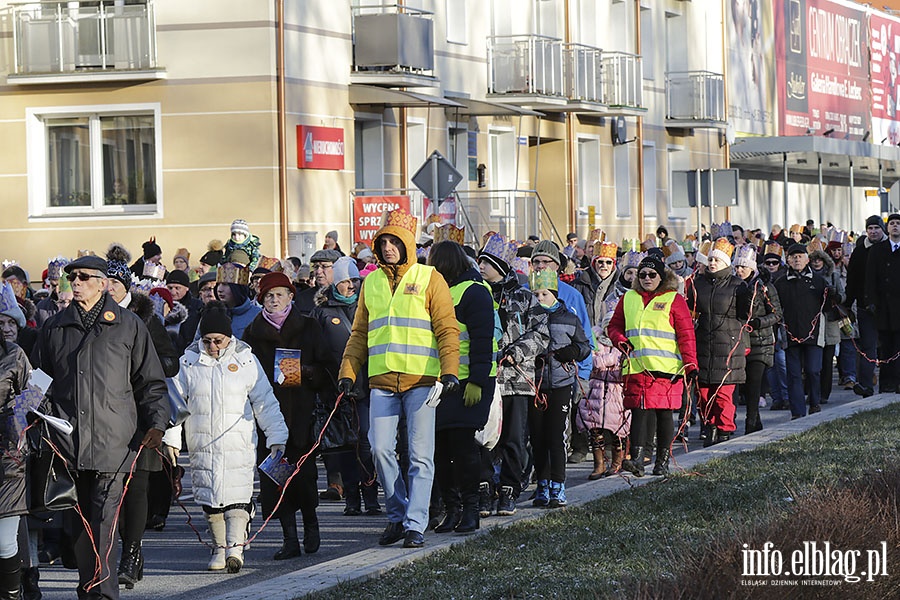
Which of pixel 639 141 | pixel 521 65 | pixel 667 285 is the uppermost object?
pixel 521 65

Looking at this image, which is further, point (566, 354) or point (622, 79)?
point (622, 79)

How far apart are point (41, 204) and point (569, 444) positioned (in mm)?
15830

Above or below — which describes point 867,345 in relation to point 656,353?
below

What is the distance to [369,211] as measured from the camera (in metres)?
29.4

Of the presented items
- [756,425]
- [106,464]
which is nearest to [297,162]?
[756,425]

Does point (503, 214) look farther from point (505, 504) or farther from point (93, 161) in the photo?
point (505, 504)

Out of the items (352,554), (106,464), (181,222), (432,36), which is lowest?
(352,554)

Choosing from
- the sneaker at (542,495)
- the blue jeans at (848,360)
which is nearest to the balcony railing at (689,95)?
the blue jeans at (848,360)

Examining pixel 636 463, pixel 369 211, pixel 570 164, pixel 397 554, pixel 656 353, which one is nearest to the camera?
pixel 397 554

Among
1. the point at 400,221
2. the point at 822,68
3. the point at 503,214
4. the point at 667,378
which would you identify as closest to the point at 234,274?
the point at 400,221

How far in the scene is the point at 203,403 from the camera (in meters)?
10.7

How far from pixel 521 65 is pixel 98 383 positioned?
26.9m

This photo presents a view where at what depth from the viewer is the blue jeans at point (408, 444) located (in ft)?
35.9

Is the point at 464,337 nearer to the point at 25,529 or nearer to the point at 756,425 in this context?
the point at 25,529
